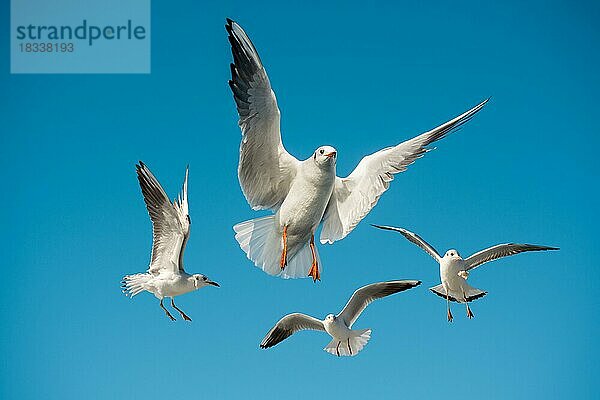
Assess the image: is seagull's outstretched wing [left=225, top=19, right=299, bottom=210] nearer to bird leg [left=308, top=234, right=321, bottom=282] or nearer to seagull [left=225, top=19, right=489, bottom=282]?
seagull [left=225, top=19, right=489, bottom=282]

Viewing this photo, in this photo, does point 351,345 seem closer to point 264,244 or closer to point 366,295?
point 366,295

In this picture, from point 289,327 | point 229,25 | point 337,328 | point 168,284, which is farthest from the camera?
point 289,327

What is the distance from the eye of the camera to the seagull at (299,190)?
4848 millimetres

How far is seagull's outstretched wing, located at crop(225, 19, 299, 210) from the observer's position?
454 centimetres

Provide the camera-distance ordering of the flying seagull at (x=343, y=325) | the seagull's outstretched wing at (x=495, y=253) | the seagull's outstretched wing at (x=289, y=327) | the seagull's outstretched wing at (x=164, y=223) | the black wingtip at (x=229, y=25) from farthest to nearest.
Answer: the seagull's outstretched wing at (x=289, y=327) < the flying seagull at (x=343, y=325) < the seagull's outstretched wing at (x=495, y=253) < the seagull's outstretched wing at (x=164, y=223) < the black wingtip at (x=229, y=25)

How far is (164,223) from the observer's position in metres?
5.50

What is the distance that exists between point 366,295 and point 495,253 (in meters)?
0.76

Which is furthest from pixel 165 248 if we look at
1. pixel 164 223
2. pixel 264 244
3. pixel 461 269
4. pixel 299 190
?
pixel 461 269

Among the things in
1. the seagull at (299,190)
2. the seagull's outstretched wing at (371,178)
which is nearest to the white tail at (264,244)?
the seagull at (299,190)

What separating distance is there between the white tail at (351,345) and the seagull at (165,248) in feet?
2.83

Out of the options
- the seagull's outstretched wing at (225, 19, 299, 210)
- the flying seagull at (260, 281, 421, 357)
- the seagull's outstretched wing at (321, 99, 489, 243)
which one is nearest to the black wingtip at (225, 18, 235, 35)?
the seagull's outstretched wing at (225, 19, 299, 210)

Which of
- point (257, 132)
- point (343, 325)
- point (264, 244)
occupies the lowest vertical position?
point (343, 325)

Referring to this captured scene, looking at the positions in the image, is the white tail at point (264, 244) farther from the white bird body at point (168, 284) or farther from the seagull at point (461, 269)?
the seagull at point (461, 269)

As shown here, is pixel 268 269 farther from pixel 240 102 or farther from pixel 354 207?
pixel 240 102
